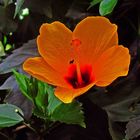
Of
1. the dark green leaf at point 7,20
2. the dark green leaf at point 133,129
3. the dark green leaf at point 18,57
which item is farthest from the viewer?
the dark green leaf at point 7,20

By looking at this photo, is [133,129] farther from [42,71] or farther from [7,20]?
[7,20]

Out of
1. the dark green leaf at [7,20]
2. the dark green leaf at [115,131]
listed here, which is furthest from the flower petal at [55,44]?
the dark green leaf at [7,20]

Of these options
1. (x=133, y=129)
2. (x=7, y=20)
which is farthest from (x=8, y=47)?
(x=133, y=129)

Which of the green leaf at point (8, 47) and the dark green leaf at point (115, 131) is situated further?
the green leaf at point (8, 47)

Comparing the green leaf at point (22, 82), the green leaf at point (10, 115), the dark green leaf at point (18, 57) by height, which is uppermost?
the green leaf at point (22, 82)

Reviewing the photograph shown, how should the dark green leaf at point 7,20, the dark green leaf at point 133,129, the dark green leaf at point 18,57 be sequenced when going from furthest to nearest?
the dark green leaf at point 7,20 → the dark green leaf at point 18,57 → the dark green leaf at point 133,129

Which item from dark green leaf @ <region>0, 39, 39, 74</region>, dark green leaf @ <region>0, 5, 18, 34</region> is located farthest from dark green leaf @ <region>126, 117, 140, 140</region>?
dark green leaf @ <region>0, 5, 18, 34</region>

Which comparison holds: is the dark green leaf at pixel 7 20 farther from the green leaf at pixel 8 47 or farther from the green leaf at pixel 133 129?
the green leaf at pixel 133 129
